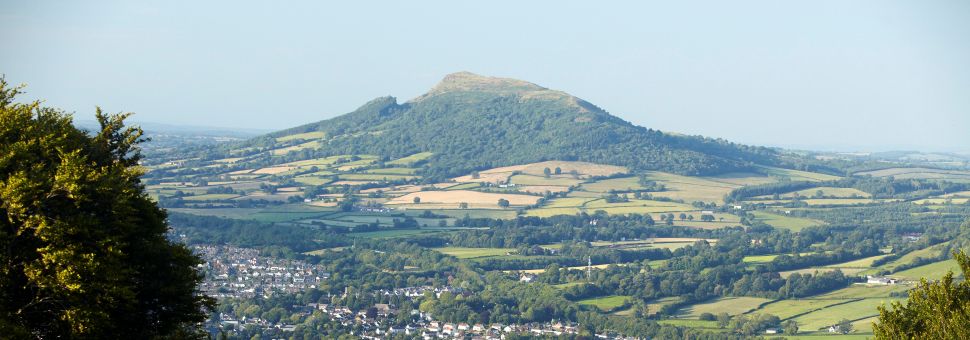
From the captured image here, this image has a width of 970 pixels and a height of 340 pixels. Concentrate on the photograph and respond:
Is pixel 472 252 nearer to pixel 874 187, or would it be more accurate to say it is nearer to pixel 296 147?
pixel 874 187

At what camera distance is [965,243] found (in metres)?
73.2

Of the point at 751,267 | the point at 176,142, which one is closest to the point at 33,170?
the point at 751,267

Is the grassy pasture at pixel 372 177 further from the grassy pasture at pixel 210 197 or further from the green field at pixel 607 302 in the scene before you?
the green field at pixel 607 302

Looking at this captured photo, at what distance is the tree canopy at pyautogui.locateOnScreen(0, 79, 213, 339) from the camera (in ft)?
52.0

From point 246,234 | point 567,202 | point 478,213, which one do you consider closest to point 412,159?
point 567,202

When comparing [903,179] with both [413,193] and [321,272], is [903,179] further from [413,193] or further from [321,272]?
[321,272]

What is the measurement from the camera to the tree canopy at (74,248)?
15.8m

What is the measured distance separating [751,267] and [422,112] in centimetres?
8191

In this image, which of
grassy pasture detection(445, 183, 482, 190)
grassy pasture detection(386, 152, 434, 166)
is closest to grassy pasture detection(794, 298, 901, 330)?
grassy pasture detection(445, 183, 482, 190)

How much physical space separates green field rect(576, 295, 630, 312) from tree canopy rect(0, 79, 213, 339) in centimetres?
4259

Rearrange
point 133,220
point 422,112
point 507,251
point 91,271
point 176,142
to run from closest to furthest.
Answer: point 91,271 → point 133,220 → point 507,251 → point 422,112 → point 176,142

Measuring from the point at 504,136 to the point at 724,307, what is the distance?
81.6 m

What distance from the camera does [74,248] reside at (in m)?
15.9

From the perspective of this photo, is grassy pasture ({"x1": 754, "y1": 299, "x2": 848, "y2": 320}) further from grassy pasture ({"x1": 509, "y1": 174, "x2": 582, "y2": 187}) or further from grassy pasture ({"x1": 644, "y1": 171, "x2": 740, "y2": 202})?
grassy pasture ({"x1": 509, "y1": 174, "x2": 582, "y2": 187})
